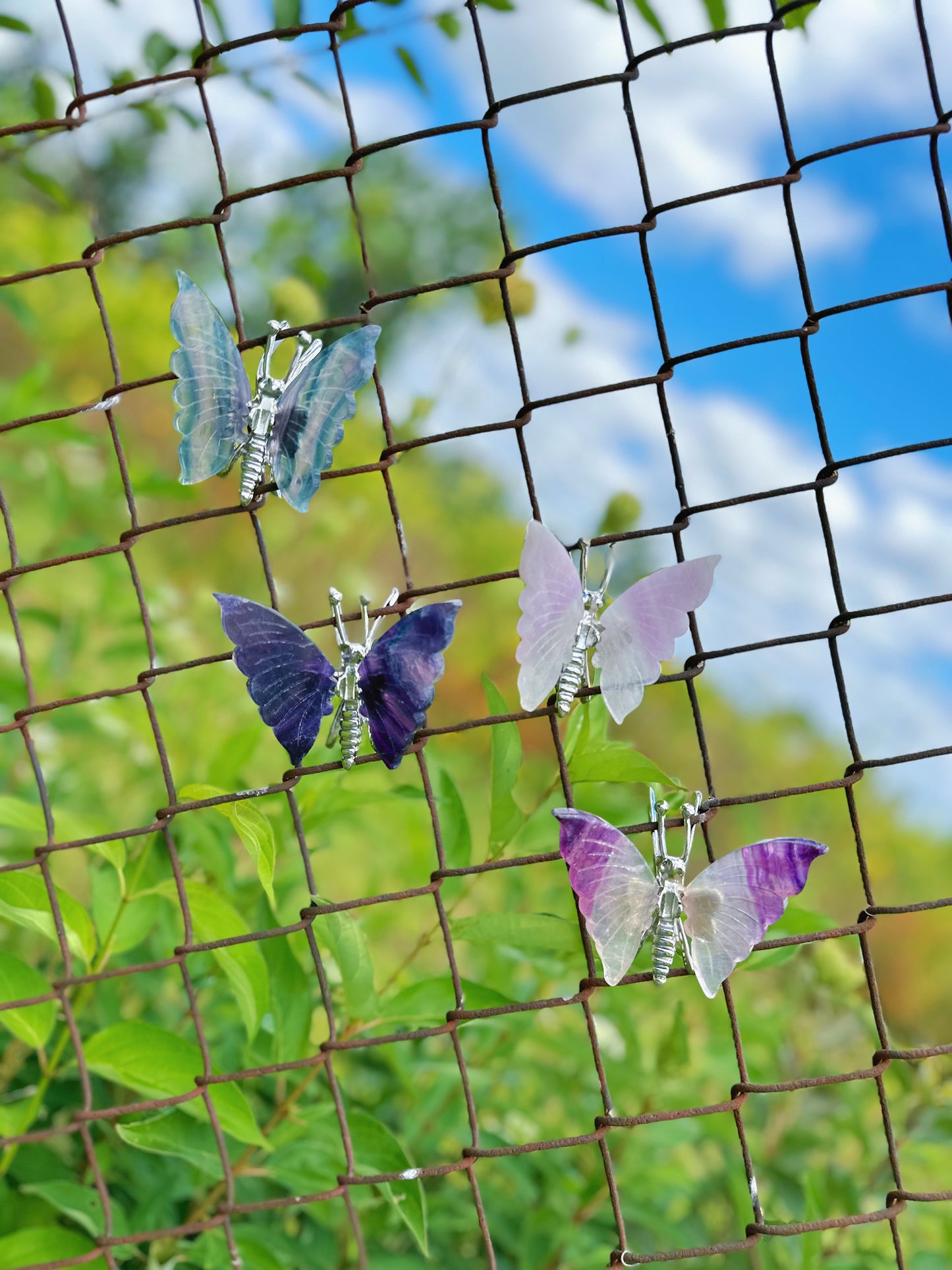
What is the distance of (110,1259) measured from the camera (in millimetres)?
586

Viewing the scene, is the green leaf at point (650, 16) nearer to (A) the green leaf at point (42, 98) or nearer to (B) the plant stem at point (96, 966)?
(A) the green leaf at point (42, 98)

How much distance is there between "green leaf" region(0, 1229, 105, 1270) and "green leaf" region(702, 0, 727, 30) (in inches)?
29.5

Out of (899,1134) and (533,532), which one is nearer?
(533,532)

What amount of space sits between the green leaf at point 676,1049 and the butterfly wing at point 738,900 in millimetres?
262

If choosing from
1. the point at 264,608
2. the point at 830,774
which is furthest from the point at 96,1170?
→ the point at 830,774

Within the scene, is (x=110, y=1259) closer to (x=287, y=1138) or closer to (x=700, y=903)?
Answer: (x=287, y=1138)

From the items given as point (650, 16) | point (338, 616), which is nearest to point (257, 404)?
point (338, 616)

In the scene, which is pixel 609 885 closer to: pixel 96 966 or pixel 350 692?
pixel 350 692

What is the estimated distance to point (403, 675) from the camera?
50 centimetres

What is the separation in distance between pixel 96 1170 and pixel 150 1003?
321mm

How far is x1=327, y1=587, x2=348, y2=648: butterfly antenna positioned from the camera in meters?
0.48

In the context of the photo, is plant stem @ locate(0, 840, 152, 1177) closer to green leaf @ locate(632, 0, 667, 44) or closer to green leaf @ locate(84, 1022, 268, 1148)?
green leaf @ locate(84, 1022, 268, 1148)

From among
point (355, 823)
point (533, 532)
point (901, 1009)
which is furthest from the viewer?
point (901, 1009)

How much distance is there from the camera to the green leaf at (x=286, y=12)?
61 centimetres
